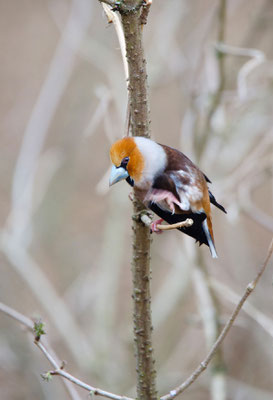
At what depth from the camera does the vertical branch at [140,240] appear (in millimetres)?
1326

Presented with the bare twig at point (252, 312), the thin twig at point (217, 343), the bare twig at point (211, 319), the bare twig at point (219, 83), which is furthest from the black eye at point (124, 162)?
the bare twig at point (219, 83)

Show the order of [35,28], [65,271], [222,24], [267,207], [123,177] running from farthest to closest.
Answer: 1. [35,28]
2. [267,207]
3. [65,271]
4. [222,24]
5. [123,177]

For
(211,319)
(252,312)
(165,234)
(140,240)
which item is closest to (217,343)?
(140,240)

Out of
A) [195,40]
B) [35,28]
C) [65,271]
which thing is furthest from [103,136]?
[195,40]

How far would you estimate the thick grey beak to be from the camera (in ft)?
4.65

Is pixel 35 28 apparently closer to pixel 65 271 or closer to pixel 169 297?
pixel 65 271

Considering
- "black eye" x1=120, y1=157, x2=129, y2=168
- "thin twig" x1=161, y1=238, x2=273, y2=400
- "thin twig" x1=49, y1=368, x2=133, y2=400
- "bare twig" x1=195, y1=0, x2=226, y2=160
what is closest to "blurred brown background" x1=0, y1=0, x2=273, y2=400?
"bare twig" x1=195, y1=0, x2=226, y2=160

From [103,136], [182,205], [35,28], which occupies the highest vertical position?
[35,28]

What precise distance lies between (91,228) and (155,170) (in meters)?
5.86

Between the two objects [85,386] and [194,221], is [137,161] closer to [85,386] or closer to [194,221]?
[194,221]

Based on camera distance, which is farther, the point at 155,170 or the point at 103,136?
the point at 103,136

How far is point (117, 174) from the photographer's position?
4.72ft

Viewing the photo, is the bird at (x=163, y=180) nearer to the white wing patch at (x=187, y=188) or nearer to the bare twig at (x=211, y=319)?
the white wing patch at (x=187, y=188)

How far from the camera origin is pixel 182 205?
1490 millimetres
